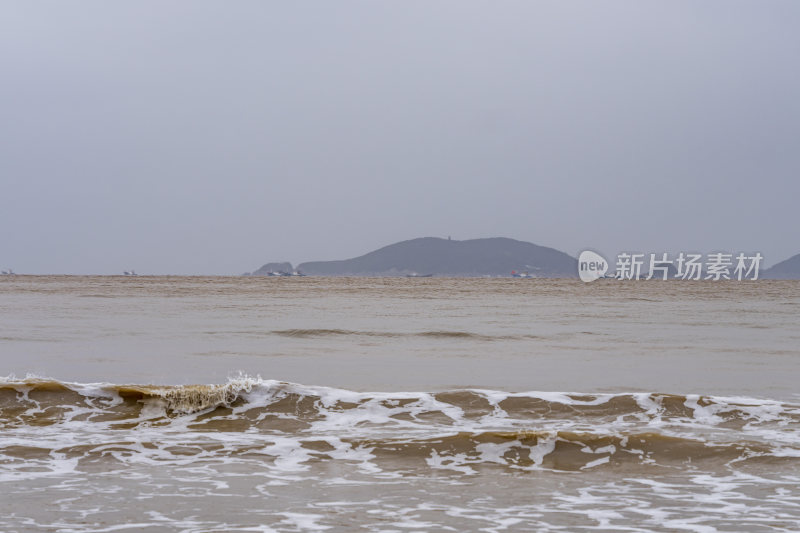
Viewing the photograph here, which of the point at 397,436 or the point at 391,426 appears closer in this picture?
the point at 397,436

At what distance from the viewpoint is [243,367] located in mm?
11633

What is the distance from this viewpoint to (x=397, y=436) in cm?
718

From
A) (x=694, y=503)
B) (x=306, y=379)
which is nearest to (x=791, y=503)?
(x=694, y=503)

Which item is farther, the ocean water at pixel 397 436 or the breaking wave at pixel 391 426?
the breaking wave at pixel 391 426

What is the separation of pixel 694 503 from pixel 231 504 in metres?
3.17

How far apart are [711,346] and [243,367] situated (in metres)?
9.26

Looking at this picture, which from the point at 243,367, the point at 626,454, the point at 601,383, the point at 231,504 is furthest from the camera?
the point at 243,367

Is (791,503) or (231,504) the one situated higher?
(791,503)

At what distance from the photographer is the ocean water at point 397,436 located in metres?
4.98

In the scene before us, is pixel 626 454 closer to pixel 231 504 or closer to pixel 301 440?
pixel 301 440

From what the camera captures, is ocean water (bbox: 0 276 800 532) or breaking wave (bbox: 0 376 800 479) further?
breaking wave (bbox: 0 376 800 479)

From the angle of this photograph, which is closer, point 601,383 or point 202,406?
point 202,406

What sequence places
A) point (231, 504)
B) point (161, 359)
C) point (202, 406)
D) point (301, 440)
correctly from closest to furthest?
1. point (231, 504)
2. point (301, 440)
3. point (202, 406)
4. point (161, 359)

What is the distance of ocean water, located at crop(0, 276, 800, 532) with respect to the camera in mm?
4977
